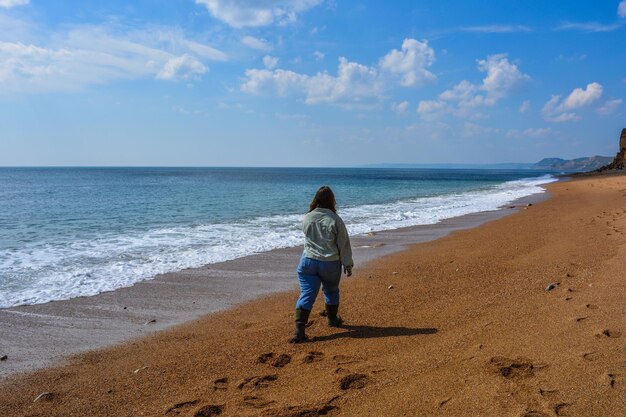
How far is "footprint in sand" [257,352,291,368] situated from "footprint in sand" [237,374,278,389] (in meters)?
0.29

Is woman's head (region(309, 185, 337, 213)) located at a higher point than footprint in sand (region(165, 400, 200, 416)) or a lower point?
higher

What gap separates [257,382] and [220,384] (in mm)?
348

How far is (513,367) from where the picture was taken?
4.12 m

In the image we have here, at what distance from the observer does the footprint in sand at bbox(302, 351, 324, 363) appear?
Answer: 4.85m

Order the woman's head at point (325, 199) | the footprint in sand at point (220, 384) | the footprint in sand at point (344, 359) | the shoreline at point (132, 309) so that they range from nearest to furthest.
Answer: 1. the footprint in sand at point (220, 384)
2. the footprint in sand at point (344, 359)
3. the shoreline at point (132, 309)
4. the woman's head at point (325, 199)

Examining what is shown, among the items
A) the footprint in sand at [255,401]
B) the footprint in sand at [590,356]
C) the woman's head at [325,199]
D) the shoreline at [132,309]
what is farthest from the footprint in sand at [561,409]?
the shoreline at [132,309]

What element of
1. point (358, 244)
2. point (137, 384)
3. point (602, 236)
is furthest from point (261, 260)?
point (602, 236)

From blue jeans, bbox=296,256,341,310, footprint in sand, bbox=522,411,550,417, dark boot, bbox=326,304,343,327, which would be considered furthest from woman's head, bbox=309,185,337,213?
footprint in sand, bbox=522,411,550,417

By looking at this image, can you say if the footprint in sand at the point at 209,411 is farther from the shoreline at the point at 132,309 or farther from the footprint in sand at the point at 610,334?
the footprint in sand at the point at 610,334

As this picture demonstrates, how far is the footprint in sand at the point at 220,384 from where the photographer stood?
4279 mm

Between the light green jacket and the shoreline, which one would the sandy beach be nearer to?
the shoreline

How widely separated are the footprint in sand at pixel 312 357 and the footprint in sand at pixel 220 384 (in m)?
0.84

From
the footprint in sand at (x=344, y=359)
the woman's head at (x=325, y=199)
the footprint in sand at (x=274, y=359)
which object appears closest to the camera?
the footprint in sand at (x=344, y=359)

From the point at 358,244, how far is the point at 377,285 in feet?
16.0
